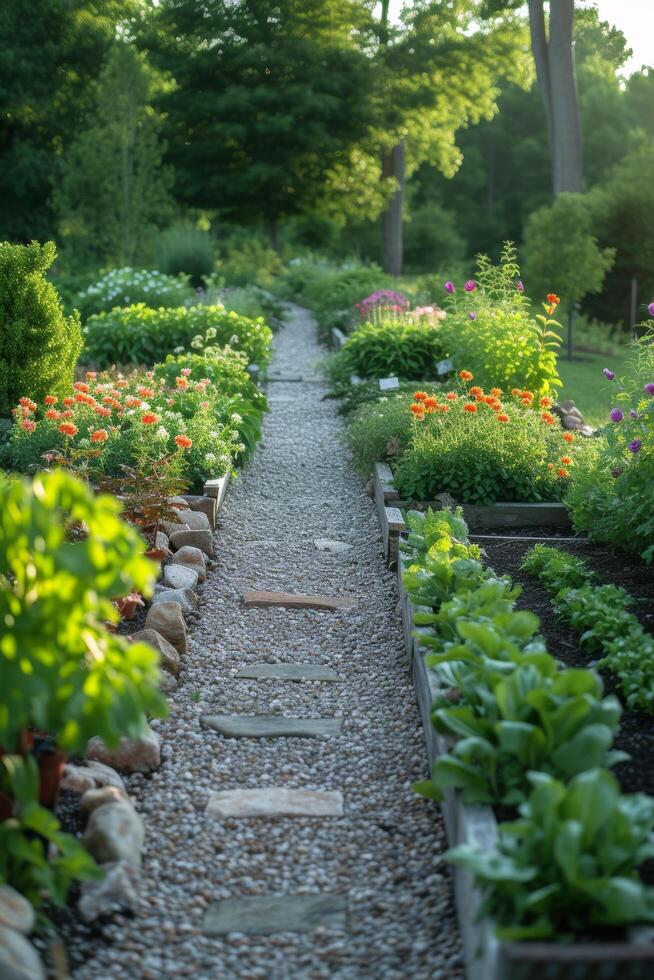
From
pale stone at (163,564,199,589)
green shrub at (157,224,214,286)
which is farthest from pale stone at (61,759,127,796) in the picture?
green shrub at (157,224,214,286)

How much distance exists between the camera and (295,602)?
4945 mm

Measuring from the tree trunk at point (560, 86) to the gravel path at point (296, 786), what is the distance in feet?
52.5

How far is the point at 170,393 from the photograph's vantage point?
23.2 feet

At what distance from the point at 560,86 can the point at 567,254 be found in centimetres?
492

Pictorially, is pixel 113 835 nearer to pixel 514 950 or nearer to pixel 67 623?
pixel 67 623

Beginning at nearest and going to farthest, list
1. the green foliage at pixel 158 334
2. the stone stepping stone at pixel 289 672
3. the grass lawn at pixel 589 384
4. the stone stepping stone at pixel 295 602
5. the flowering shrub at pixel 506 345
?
the stone stepping stone at pixel 289 672, the stone stepping stone at pixel 295 602, the flowering shrub at pixel 506 345, the grass lawn at pixel 589 384, the green foliage at pixel 158 334

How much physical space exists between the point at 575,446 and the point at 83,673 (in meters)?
4.69

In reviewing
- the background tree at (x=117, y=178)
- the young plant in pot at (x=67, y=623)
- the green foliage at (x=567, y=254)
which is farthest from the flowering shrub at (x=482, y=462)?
the background tree at (x=117, y=178)

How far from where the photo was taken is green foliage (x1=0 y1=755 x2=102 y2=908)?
2191mm

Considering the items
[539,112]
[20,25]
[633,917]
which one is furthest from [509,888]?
[539,112]

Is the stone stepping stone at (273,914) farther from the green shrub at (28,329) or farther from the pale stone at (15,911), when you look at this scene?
the green shrub at (28,329)

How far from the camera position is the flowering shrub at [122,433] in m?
5.37

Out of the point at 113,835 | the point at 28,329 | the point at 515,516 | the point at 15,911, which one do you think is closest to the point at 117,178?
the point at 28,329

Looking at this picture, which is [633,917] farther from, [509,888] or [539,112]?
[539,112]
